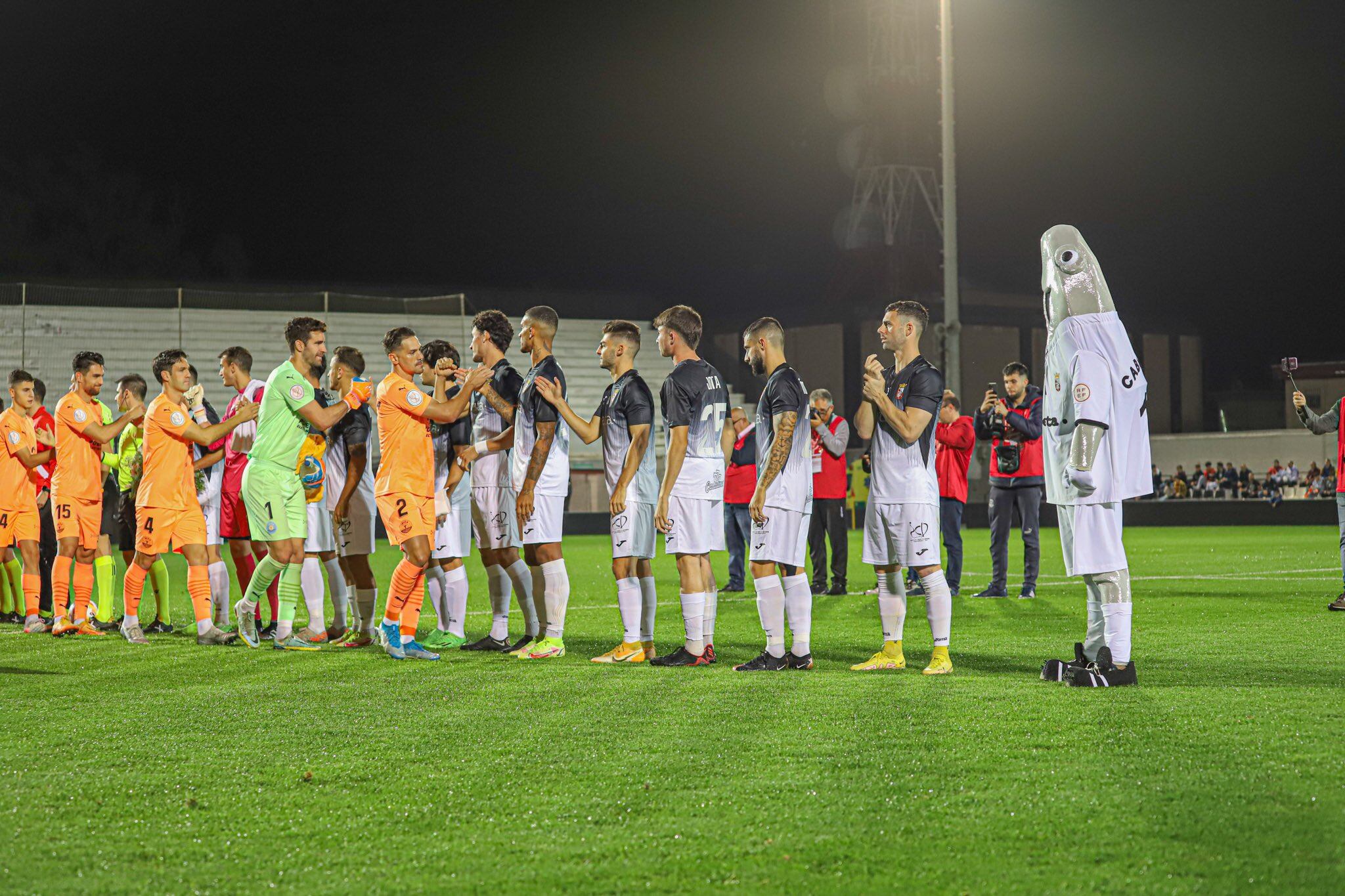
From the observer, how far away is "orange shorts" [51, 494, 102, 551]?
9.55 meters

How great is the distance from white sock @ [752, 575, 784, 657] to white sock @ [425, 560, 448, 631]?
2682 millimetres

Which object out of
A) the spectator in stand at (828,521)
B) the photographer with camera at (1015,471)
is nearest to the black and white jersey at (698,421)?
the photographer with camera at (1015,471)

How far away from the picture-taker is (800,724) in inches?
204

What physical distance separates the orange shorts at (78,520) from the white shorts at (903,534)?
20.6ft

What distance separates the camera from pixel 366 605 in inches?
340

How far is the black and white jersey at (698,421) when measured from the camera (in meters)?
7.16

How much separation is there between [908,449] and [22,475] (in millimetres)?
7588

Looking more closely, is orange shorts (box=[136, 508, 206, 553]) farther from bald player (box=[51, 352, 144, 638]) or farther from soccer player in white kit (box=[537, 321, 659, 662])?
soccer player in white kit (box=[537, 321, 659, 662])

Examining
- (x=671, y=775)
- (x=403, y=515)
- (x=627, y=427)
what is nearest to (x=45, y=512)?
(x=403, y=515)

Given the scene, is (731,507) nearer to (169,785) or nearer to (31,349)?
(169,785)

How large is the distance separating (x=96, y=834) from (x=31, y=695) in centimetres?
310

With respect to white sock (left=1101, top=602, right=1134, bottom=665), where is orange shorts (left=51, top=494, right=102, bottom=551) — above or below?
above

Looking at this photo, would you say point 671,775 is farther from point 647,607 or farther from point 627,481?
point 647,607

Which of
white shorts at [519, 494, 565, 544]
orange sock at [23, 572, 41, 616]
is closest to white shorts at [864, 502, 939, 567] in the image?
white shorts at [519, 494, 565, 544]
